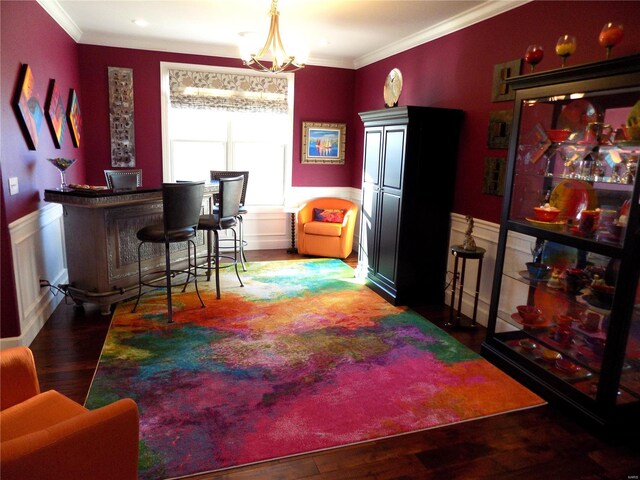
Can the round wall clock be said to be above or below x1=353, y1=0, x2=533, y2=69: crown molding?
below

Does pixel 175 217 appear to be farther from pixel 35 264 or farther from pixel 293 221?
pixel 293 221

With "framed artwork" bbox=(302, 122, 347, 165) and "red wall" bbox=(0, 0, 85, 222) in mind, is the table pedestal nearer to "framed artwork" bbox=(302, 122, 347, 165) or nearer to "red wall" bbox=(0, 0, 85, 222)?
"framed artwork" bbox=(302, 122, 347, 165)

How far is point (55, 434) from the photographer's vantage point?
1347mm

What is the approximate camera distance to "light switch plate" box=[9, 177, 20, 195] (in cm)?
306

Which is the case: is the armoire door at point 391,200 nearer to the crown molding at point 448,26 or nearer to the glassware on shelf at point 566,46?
the crown molding at point 448,26

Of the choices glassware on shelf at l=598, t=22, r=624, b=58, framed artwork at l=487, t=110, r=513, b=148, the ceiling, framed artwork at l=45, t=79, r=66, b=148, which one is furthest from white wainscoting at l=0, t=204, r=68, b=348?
glassware on shelf at l=598, t=22, r=624, b=58

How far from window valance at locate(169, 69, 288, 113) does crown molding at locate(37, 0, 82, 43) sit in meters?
1.11

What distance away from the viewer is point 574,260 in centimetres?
273

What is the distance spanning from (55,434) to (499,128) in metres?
3.64

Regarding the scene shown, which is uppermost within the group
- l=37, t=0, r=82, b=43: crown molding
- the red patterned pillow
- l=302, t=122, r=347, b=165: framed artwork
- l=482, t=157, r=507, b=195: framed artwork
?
l=37, t=0, r=82, b=43: crown molding

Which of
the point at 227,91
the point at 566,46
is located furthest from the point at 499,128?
the point at 227,91

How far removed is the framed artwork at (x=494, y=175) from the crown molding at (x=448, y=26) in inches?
47.6

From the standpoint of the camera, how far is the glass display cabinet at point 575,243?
2318 mm

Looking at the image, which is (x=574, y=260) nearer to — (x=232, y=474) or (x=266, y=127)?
(x=232, y=474)
